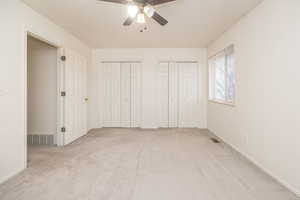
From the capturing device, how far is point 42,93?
4156 mm

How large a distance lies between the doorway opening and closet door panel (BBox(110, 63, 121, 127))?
6.59ft

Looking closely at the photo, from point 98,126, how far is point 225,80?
384 cm

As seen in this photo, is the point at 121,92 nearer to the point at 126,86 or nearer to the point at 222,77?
the point at 126,86

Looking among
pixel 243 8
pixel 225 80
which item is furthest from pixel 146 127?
pixel 243 8

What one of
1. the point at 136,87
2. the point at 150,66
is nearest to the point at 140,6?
the point at 150,66

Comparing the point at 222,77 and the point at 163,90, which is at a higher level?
the point at 222,77

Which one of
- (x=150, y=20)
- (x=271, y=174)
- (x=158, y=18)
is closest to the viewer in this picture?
(x=271, y=174)

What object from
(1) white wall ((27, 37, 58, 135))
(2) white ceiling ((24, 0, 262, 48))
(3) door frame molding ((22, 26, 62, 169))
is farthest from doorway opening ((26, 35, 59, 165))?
(2) white ceiling ((24, 0, 262, 48))

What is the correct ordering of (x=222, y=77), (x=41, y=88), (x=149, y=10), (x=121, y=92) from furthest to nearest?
(x=121, y=92) → (x=222, y=77) → (x=41, y=88) → (x=149, y=10)

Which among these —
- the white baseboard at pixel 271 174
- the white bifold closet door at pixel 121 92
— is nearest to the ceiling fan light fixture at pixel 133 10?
the white baseboard at pixel 271 174

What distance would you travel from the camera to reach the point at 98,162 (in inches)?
121

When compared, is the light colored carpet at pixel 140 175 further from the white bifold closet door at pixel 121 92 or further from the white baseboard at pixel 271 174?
the white bifold closet door at pixel 121 92

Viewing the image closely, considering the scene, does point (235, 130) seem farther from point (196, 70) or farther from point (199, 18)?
point (196, 70)

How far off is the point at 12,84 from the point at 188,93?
14.6 ft
